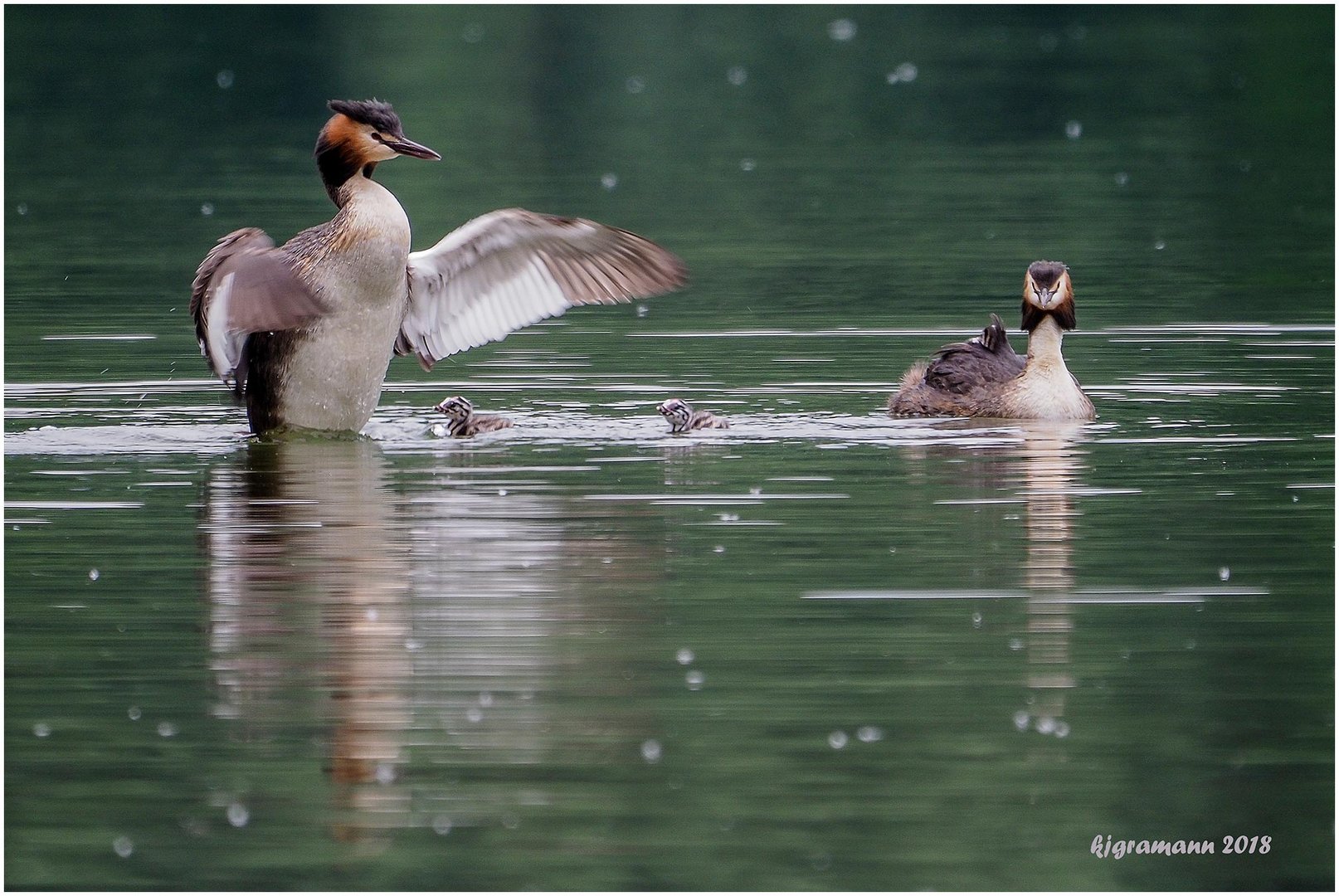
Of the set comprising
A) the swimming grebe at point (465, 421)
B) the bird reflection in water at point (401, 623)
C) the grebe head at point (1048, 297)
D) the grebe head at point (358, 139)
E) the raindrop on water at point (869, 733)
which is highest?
the grebe head at point (358, 139)

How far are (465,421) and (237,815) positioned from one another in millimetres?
6252

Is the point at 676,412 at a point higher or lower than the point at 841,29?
lower

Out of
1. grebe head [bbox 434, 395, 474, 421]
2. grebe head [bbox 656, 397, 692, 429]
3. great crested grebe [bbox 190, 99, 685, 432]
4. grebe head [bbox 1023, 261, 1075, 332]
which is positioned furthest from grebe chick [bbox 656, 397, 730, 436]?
grebe head [bbox 1023, 261, 1075, 332]

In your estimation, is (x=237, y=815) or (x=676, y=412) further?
(x=676, y=412)

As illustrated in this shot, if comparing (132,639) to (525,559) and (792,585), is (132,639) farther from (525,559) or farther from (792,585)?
(792,585)

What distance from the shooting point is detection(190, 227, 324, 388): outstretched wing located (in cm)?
1197

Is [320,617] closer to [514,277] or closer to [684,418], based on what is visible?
[684,418]

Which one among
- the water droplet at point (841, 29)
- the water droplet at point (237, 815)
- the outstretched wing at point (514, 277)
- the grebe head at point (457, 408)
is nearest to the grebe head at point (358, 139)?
the outstretched wing at point (514, 277)

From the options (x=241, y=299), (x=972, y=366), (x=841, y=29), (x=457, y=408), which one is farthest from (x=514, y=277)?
(x=841, y=29)

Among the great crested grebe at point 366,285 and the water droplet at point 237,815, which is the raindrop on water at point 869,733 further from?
the great crested grebe at point 366,285

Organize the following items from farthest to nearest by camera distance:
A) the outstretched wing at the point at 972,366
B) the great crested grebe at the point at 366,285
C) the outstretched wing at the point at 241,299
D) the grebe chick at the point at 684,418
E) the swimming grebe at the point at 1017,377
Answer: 1. the outstretched wing at the point at 972,366
2. the swimming grebe at the point at 1017,377
3. the grebe chick at the point at 684,418
4. the great crested grebe at the point at 366,285
5. the outstretched wing at the point at 241,299

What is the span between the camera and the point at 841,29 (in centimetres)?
5344

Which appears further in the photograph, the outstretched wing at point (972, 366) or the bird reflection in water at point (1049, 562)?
the outstretched wing at point (972, 366)

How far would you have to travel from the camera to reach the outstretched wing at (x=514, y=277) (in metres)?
14.1
